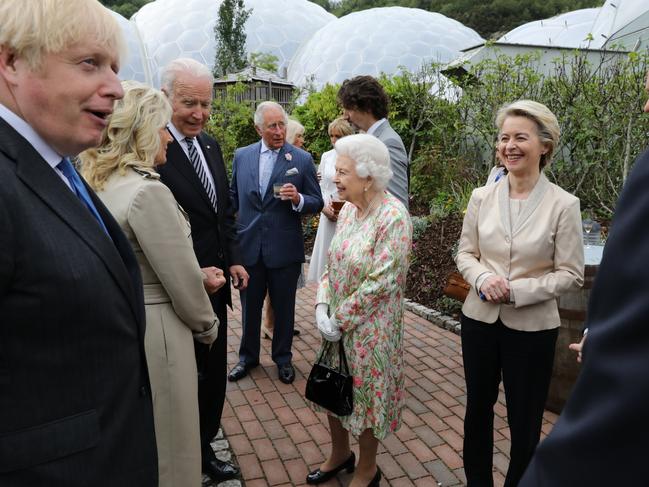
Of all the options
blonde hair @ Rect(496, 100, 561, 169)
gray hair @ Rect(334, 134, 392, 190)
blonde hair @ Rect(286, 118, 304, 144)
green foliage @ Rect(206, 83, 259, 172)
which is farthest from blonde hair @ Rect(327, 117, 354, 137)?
green foliage @ Rect(206, 83, 259, 172)

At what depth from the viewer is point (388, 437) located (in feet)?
11.4

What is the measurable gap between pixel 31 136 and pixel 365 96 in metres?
3.02

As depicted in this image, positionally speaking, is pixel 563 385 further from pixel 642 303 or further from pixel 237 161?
pixel 642 303

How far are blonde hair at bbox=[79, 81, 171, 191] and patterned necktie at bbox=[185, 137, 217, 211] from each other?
2.40 ft

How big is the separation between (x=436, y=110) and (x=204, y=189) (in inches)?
316

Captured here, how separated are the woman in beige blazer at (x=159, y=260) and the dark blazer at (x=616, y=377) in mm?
1772

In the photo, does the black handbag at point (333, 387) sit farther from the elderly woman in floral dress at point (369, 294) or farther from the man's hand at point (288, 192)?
the man's hand at point (288, 192)

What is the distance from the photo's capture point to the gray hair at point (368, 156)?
276cm

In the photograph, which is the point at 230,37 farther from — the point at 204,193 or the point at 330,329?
the point at 330,329

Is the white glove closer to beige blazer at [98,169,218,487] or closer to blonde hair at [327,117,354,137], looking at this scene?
beige blazer at [98,169,218,487]

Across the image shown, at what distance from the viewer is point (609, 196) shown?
22.8 ft

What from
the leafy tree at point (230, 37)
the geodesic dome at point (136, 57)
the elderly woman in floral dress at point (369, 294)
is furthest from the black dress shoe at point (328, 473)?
the geodesic dome at point (136, 57)

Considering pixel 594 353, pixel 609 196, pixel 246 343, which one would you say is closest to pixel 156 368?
pixel 594 353

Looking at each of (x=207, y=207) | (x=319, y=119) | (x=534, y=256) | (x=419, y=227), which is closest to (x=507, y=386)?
(x=534, y=256)
